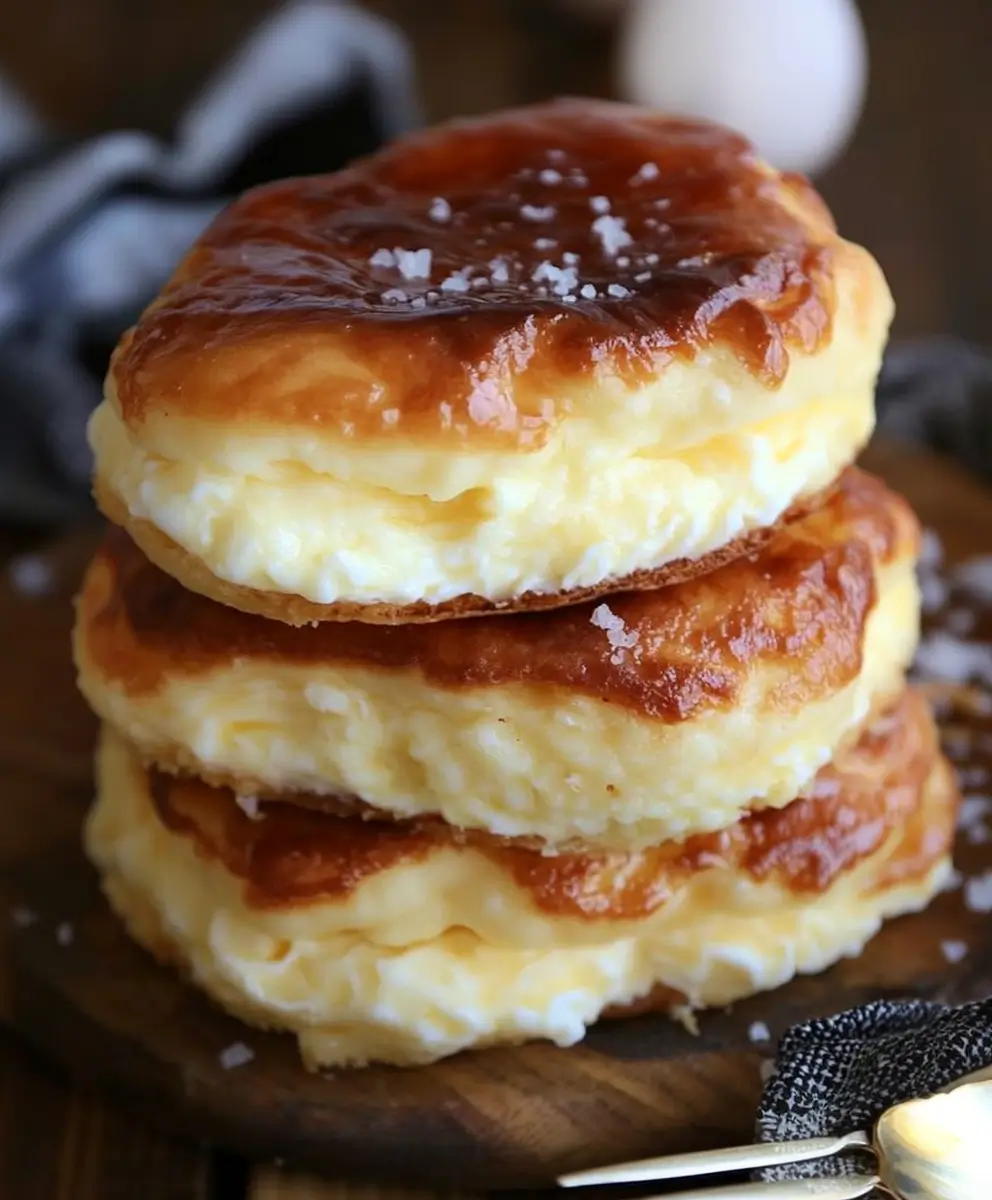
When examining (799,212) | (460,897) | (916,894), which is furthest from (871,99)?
(460,897)

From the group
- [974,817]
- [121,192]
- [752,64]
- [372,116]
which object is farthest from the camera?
[372,116]

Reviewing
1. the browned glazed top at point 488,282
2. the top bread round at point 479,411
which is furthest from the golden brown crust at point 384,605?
the browned glazed top at point 488,282

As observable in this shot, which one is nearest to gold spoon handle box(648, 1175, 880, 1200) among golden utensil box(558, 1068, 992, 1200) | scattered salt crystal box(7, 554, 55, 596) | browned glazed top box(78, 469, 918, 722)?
golden utensil box(558, 1068, 992, 1200)

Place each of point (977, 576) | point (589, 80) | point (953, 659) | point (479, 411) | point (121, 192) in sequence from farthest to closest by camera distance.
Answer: point (589, 80) < point (121, 192) < point (977, 576) < point (953, 659) < point (479, 411)

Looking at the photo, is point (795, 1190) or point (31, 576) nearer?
point (795, 1190)

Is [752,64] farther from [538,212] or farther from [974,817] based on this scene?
[974,817]

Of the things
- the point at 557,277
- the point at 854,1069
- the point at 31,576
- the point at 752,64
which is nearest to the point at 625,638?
the point at 557,277

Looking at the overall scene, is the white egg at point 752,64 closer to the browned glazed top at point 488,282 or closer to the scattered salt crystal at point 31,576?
the browned glazed top at point 488,282

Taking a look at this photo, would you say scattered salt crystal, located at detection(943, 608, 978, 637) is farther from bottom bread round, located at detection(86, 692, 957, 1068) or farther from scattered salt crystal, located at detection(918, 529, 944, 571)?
bottom bread round, located at detection(86, 692, 957, 1068)
